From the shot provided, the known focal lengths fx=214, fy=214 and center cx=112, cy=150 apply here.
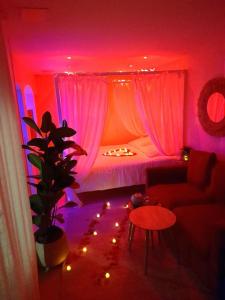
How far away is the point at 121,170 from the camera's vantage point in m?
3.52

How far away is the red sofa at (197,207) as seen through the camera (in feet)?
5.55

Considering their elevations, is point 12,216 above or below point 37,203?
above

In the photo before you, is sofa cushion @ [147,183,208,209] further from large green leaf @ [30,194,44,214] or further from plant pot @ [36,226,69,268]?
large green leaf @ [30,194,44,214]

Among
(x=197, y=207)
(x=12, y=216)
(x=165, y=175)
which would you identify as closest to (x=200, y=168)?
(x=165, y=175)

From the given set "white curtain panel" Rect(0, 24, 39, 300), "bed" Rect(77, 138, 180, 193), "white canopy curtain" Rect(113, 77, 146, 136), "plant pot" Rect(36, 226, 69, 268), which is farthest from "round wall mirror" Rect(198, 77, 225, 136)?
"white curtain panel" Rect(0, 24, 39, 300)

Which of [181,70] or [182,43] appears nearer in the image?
[182,43]

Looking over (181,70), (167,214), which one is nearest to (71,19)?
(167,214)

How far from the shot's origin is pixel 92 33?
2.18 meters

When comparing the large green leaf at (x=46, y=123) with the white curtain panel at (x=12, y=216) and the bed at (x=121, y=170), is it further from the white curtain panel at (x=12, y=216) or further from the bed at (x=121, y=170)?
the bed at (x=121, y=170)

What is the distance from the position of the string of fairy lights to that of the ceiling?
90.5 inches

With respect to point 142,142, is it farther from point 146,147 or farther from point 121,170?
point 121,170

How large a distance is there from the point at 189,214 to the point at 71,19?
7.02 ft

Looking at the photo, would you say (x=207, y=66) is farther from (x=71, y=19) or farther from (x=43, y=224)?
(x=43, y=224)

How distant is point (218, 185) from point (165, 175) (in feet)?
2.45
